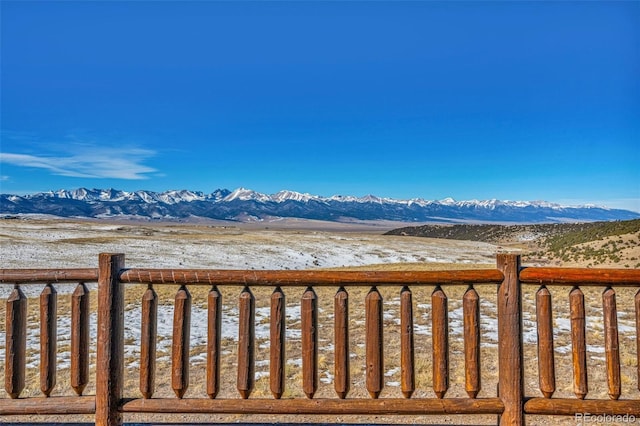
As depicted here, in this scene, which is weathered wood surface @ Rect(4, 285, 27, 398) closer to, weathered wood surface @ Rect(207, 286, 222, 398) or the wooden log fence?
the wooden log fence

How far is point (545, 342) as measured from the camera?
3.32m

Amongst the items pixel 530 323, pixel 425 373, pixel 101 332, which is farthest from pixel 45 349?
pixel 530 323

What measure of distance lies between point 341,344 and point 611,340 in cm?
216

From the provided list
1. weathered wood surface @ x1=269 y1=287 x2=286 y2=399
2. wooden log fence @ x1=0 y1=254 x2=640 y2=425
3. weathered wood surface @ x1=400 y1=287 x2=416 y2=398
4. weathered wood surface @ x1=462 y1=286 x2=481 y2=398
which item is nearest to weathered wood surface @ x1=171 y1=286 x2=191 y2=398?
wooden log fence @ x1=0 y1=254 x2=640 y2=425

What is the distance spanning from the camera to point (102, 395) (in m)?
3.45

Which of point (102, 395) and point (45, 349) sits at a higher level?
point (45, 349)

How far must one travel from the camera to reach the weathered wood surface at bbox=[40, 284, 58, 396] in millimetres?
3473

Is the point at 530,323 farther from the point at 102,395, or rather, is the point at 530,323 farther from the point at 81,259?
the point at 81,259

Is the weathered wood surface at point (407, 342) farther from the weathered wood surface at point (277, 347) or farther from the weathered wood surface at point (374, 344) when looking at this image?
the weathered wood surface at point (277, 347)

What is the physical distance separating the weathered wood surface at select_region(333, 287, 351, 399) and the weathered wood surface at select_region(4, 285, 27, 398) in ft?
8.67

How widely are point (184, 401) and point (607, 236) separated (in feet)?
143

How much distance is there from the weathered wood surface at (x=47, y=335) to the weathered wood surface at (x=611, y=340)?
4550 mm

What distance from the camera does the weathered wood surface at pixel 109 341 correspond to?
3412 millimetres

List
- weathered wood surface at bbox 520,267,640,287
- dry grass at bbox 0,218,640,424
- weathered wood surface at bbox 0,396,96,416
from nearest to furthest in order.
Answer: weathered wood surface at bbox 520,267,640,287
weathered wood surface at bbox 0,396,96,416
dry grass at bbox 0,218,640,424
